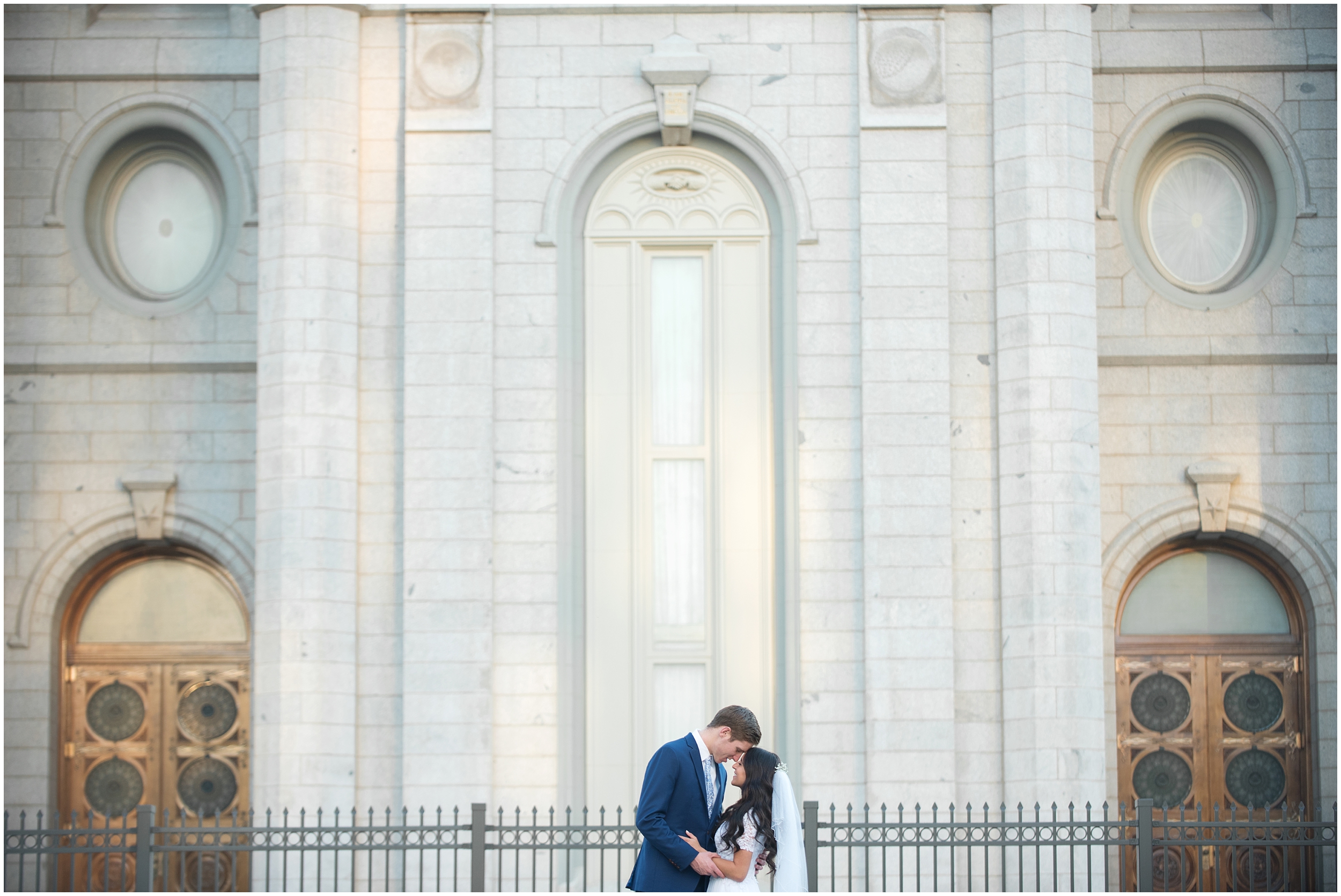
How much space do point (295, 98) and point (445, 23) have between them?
5.16 feet

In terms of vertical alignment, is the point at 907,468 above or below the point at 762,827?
above

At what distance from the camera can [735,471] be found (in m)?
16.8

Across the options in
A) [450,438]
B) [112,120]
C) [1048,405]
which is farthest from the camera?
[112,120]

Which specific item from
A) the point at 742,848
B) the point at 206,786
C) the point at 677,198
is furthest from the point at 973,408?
the point at 206,786

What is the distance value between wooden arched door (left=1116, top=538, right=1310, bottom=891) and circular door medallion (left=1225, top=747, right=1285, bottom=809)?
0.03 feet

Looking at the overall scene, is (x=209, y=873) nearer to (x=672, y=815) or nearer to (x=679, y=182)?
(x=679, y=182)

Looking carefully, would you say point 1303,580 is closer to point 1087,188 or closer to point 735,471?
point 1087,188

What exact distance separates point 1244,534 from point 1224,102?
14.4 feet

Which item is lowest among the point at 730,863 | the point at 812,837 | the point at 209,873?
the point at 209,873

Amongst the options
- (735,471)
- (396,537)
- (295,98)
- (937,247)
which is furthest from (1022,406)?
(295,98)

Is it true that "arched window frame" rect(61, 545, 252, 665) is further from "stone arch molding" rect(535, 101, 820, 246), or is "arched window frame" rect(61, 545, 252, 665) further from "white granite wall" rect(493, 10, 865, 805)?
"stone arch molding" rect(535, 101, 820, 246)

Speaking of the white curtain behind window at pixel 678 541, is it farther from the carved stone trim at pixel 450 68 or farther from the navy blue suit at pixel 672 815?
the navy blue suit at pixel 672 815

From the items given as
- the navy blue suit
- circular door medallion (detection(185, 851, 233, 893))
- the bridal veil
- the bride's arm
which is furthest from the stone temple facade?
the navy blue suit

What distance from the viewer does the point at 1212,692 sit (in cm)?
1777
